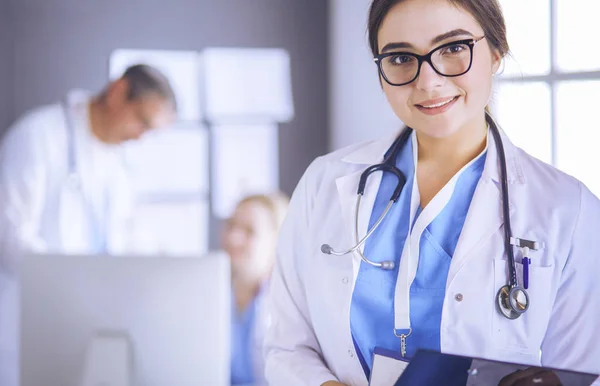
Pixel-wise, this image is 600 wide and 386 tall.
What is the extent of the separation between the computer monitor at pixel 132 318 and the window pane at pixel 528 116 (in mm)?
1334

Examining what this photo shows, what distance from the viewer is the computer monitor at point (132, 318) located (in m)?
1.46

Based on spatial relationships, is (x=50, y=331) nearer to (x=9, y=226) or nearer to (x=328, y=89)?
(x=9, y=226)

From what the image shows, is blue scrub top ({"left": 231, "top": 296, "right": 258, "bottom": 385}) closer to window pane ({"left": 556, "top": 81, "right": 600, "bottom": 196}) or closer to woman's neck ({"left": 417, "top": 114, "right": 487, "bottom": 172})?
window pane ({"left": 556, "top": 81, "right": 600, "bottom": 196})

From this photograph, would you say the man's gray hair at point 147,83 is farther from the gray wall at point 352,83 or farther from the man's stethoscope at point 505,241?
the man's stethoscope at point 505,241

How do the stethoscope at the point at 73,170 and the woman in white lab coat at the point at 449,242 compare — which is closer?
the woman in white lab coat at the point at 449,242

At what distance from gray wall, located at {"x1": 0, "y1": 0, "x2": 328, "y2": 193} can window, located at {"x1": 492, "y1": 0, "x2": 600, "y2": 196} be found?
1.02 metres

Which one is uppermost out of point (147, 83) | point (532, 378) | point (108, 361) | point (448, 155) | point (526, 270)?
point (147, 83)

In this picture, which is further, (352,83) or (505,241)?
(352,83)

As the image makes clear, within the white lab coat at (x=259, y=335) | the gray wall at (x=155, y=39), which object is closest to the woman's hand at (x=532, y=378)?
the white lab coat at (x=259, y=335)

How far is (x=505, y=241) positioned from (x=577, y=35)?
1192 millimetres

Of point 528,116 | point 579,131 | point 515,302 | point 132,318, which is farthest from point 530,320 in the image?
point 528,116

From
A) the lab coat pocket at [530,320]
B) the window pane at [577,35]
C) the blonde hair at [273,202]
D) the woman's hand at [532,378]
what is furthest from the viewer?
the blonde hair at [273,202]

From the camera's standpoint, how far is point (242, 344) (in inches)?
121

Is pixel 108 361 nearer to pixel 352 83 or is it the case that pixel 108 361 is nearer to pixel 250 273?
pixel 250 273
